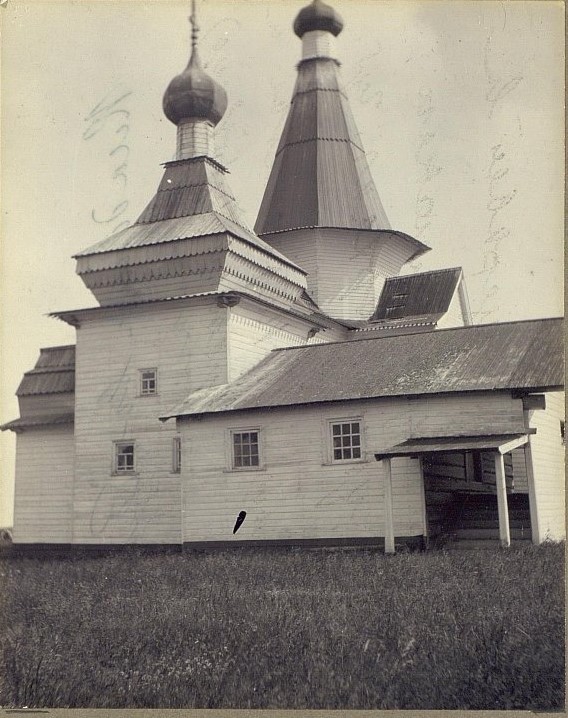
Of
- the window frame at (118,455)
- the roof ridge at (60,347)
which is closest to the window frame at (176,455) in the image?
the window frame at (118,455)

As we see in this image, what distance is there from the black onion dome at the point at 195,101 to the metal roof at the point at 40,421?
962cm

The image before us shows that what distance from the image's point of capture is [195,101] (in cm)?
2500

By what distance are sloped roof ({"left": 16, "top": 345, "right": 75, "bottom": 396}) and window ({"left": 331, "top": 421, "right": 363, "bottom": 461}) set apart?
10588 millimetres

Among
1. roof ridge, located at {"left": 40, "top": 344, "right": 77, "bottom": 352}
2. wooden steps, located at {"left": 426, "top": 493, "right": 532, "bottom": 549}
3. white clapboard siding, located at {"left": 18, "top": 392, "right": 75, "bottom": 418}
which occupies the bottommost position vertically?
wooden steps, located at {"left": 426, "top": 493, "right": 532, "bottom": 549}

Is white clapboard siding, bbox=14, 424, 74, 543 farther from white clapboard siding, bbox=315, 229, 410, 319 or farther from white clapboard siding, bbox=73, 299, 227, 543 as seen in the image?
white clapboard siding, bbox=315, 229, 410, 319

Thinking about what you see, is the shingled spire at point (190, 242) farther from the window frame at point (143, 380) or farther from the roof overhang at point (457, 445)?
the roof overhang at point (457, 445)

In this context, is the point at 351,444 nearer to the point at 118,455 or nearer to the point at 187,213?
the point at 118,455

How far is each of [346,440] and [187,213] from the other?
9777mm

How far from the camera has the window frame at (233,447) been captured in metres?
19.2

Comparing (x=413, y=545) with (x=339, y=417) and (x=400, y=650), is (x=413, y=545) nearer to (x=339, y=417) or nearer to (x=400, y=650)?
(x=339, y=417)

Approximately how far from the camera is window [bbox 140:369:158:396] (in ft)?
74.0

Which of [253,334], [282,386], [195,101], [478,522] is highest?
[195,101]

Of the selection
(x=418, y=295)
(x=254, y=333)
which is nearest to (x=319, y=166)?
(x=418, y=295)

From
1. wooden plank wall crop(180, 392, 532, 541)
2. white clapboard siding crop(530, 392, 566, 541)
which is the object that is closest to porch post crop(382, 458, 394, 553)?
wooden plank wall crop(180, 392, 532, 541)
